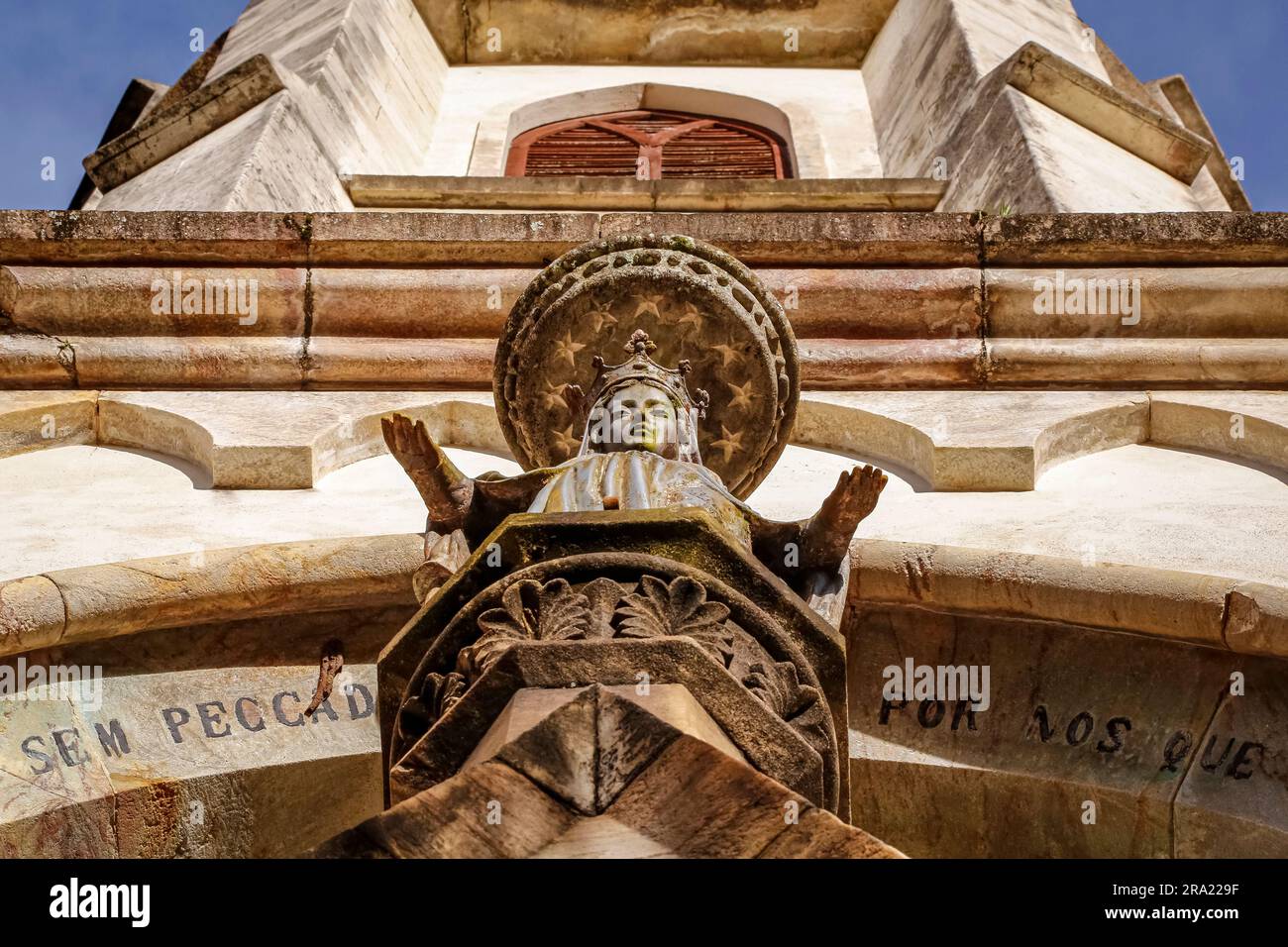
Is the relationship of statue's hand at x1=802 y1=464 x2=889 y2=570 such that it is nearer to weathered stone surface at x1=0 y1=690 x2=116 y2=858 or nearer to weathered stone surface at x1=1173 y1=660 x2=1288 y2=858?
weathered stone surface at x1=1173 y1=660 x2=1288 y2=858

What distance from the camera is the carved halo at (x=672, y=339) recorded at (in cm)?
461

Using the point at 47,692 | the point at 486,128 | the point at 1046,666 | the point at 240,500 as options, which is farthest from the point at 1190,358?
the point at 486,128

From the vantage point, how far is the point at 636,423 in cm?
412

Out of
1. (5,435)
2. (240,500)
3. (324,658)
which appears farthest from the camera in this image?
(5,435)

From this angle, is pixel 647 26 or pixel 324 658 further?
pixel 647 26

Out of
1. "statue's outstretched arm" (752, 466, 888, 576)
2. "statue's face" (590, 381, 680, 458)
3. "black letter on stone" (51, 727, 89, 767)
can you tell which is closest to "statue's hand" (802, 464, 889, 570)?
"statue's outstretched arm" (752, 466, 888, 576)

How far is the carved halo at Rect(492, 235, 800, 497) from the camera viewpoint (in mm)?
4609

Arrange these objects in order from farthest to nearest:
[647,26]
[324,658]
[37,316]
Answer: [647,26] < [37,316] < [324,658]

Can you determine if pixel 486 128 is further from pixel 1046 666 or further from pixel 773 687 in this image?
pixel 773 687

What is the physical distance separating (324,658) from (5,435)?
2.10 metres

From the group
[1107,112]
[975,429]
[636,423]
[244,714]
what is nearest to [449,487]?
[636,423]

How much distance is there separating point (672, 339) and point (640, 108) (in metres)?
7.37
